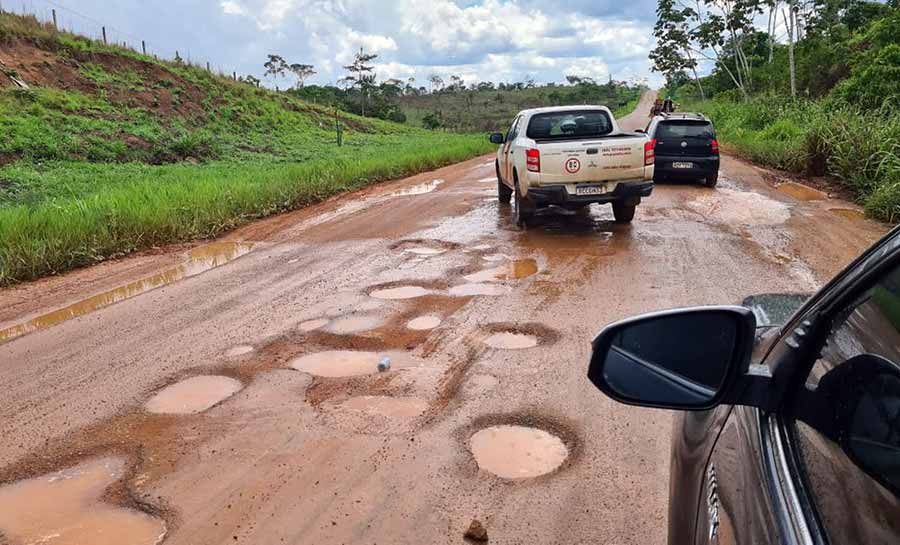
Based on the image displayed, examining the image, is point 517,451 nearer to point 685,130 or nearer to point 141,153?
point 685,130

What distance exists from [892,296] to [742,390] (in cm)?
32

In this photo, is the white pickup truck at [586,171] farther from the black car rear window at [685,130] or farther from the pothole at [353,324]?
the black car rear window at [685,130]

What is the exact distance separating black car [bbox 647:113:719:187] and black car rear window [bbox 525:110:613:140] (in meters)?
4.87

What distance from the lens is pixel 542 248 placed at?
8.52 meters

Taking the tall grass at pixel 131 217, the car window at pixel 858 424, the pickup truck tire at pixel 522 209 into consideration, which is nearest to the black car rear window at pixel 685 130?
the pickup truck tire at pixel 522 209

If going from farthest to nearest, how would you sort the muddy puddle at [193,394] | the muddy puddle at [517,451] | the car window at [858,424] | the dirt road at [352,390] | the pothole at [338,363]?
1. the pothole at [338,363]
2. the muddy puddle at [193,394]
3. the muddy puddle at [517,451]
4. the dirt road at [352,390]
5. the car window at [858,424]

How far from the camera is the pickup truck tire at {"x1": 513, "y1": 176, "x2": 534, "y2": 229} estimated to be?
31.4 ft

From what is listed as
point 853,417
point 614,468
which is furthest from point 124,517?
point 853,417

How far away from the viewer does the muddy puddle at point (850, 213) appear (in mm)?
10227

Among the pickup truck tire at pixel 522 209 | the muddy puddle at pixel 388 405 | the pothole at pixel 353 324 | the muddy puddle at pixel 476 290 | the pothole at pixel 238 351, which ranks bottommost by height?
the muddy puddle at pixel 388 405

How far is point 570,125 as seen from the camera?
34.0ft

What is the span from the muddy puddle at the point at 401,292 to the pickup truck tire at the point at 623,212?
415 cm

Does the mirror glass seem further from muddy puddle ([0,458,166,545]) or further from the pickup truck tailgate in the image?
the pickup truck tailgate

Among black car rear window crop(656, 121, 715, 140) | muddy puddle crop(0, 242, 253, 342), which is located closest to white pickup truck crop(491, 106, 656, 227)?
muddy puddle crop(0, 242, 253, 342)
